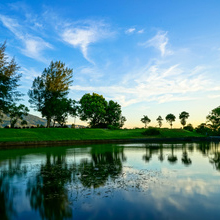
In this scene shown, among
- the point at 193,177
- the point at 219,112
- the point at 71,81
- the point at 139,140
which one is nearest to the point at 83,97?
the point at 71,81

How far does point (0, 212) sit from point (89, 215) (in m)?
3.46

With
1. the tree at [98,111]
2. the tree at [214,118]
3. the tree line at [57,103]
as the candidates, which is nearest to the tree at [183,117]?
the tree line at [57,103]

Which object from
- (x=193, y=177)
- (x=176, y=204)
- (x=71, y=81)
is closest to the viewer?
(x=176, y=204)

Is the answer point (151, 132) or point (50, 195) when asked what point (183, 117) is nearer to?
point (151, 132)

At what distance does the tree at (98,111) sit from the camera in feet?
296

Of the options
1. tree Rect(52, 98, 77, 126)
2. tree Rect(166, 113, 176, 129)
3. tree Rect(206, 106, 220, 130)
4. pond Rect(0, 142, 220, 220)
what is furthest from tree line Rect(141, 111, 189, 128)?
pond Rect(0, 142, 220, 220)

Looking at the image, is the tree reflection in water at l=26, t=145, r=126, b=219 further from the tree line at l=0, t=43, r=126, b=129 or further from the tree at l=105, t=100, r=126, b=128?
the tree at l=105, t=100, r=126, b=128

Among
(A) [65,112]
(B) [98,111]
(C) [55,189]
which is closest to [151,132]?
(B) [98,111]

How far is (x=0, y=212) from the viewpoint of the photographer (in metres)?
7.26

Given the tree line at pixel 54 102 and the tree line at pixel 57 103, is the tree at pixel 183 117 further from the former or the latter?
the tree line at pixel 54 102

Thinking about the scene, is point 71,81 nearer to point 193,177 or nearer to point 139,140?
point 139,140

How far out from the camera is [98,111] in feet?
295

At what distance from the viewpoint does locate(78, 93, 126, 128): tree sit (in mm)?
90188

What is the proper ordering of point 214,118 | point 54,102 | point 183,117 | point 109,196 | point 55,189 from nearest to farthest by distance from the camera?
point 109,196 < point 55,189 < point 54,102 < point 214,118 < point 183,117
